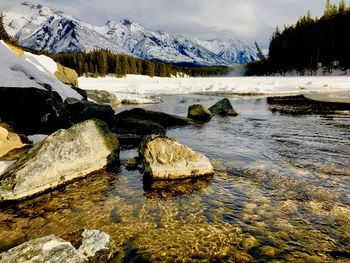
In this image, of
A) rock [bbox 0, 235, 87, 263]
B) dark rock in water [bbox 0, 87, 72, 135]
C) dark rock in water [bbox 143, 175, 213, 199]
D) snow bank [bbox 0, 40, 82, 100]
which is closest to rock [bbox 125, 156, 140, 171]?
dark rock in water [bbox 143, 175, 213, 199]

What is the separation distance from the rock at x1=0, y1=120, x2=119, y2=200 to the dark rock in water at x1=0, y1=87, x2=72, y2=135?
4.73 metres

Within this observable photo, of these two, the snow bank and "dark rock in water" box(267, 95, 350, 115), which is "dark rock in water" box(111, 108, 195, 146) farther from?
"dark rock in water" box(267, 95, 350, 115)

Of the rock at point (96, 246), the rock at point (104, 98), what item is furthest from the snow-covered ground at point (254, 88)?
the rock at point (96, 246)

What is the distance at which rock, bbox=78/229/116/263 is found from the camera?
4812 mm

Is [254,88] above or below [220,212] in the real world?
above

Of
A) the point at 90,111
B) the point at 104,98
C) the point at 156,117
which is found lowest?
the point at 156,117

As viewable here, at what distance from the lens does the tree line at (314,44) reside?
75.4 metres

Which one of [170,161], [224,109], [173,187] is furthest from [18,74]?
[173,187]

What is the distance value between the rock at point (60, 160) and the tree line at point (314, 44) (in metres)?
73.8

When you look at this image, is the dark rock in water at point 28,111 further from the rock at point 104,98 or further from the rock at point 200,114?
the rock at point 104,98

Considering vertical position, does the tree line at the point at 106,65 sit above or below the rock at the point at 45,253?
above

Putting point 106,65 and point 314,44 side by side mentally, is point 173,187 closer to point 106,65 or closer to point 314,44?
point 314,44

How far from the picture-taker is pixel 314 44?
81250 millimetres

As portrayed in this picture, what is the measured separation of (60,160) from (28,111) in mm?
6454
